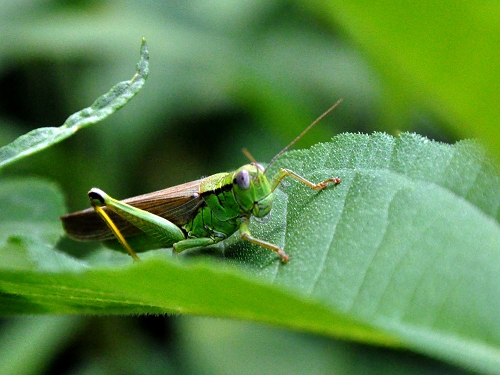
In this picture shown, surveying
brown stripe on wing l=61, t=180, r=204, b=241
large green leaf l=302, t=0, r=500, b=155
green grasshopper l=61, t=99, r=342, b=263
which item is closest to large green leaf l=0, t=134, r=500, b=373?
large green leaf l=302, t=0, r=500, b=155

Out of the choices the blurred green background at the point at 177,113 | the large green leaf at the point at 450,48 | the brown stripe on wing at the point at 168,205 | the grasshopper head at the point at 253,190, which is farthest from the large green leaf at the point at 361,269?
the blurred green background at the point at 177,113

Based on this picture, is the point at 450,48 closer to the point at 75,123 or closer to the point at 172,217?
the point at 75,123

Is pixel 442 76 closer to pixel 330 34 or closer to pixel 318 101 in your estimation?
pixel 318 101

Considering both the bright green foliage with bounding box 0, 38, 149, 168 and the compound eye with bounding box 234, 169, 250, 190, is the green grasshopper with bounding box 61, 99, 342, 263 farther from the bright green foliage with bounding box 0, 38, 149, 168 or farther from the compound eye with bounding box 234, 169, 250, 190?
the bright green foliage with bounding box 0, 38, 149, 168

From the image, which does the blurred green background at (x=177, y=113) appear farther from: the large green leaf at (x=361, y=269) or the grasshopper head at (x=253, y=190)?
the large green leaf at (x=361, y=269)

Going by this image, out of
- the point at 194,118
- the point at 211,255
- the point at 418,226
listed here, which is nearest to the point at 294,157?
the point at 211,255

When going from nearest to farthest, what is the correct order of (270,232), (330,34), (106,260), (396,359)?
(270,232)
(106,260)
(396,359)
(330,34)

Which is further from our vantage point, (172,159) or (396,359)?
(172,159)
